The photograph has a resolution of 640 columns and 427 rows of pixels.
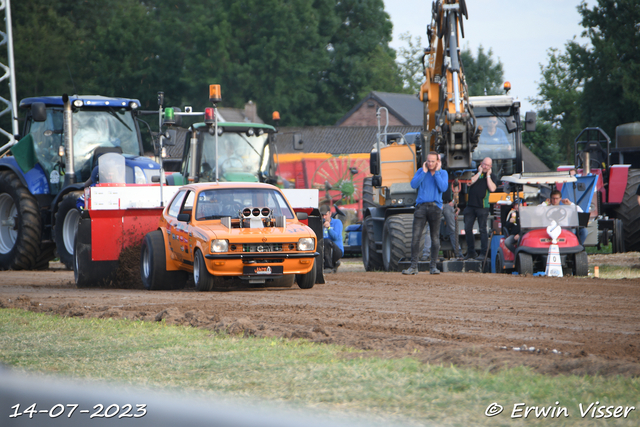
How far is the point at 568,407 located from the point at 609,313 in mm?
4792

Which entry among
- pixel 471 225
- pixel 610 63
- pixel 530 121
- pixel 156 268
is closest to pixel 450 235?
pixel 471 225

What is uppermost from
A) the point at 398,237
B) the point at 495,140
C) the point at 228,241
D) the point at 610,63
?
the point at 610,63

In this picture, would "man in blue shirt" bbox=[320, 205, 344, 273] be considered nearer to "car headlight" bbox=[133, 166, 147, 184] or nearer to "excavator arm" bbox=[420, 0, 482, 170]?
"excavator arm" bbox=[420, 0, 482, 170]

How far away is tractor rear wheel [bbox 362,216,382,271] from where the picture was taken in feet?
59.0

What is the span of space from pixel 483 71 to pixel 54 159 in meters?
86.3

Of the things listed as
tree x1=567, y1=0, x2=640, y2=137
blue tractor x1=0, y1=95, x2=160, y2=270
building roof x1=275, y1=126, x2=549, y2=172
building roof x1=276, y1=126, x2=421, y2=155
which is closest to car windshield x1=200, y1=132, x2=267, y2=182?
blue tractor x1=0, y1=95, x2=160, y2=270

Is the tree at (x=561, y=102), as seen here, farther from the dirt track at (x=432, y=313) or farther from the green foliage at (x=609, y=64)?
the dirt track at (x=432, y=313)

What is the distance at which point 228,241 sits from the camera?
36.8 feet

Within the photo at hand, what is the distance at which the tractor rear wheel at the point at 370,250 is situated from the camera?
59.0 feet

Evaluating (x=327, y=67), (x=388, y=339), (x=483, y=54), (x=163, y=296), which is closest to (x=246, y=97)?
(x=327, y=67)

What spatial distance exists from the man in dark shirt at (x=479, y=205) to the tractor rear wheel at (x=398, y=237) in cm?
113

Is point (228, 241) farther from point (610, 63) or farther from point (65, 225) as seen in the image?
point (610, 63)

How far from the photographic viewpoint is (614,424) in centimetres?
411

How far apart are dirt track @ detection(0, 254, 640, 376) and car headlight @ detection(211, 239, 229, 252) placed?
65 cm
